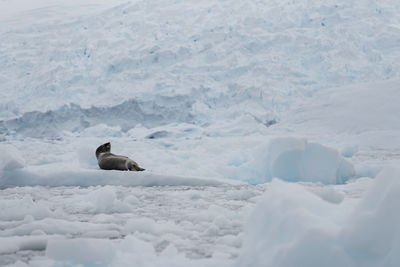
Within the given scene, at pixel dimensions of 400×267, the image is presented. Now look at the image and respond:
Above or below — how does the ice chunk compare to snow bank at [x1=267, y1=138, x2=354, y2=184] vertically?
above

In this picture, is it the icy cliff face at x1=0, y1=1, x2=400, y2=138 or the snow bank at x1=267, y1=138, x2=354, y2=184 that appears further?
the icy cliff face at x1=0, y1=1, x2=400, y2=138

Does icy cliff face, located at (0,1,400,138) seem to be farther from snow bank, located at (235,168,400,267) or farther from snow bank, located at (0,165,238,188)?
snow bank, located at (235,168,400,267)

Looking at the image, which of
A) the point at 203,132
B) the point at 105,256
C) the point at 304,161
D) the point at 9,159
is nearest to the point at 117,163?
the point at 9,159

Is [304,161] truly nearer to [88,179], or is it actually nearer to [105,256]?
[88,179]

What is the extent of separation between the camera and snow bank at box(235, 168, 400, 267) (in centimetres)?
126

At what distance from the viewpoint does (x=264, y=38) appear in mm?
15508

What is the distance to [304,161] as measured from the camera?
4684mm

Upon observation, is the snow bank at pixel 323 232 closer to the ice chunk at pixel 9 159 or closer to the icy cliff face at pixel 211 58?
the ice chunk at pixel 9 159

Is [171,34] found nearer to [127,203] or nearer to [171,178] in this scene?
[171,178]

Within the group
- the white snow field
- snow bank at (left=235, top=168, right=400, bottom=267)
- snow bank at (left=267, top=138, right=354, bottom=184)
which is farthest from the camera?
snow bank at (left=267, top=138, right=354, bottom=184)

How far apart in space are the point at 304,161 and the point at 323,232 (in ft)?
11.5

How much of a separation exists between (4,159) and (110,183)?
1.07 metres

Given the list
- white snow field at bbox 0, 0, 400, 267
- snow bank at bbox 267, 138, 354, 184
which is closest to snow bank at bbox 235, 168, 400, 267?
white snow field at bbox 0, 0, 400, 267

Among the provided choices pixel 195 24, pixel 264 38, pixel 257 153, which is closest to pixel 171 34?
pixel 195 24
